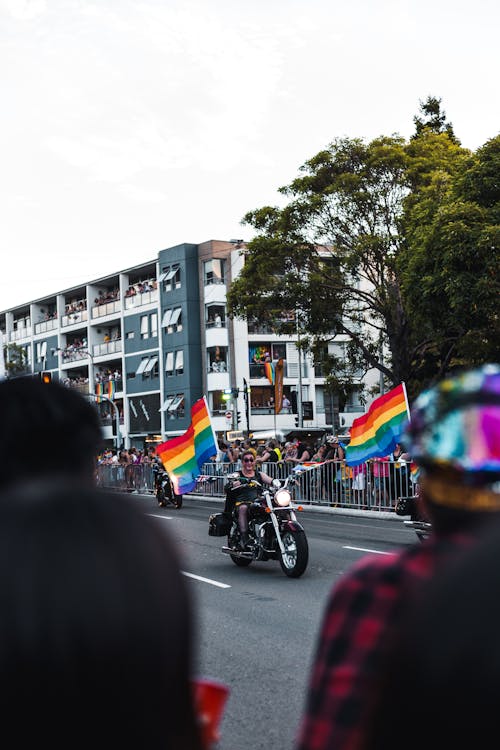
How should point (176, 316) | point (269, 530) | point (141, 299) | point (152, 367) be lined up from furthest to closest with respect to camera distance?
point (141, 299) → point (152, 367) → point (176, 316) → point (269, 530)

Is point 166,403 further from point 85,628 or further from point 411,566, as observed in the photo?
point 85,628

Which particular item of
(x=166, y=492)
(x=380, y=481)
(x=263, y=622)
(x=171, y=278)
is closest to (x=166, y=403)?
(x=171, y=278)

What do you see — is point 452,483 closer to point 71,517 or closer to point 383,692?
point 383,692

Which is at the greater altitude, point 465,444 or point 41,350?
point 41,350

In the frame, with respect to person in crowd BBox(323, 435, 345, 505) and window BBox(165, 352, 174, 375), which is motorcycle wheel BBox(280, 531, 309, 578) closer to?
person in crowd BBox(323, 435, 345, 505)

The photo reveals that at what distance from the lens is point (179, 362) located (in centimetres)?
6412

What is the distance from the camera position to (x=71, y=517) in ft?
5.50

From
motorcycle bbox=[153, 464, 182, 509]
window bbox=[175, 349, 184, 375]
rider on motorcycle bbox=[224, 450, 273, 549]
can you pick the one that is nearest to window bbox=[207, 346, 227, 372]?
window bbox=[175, 349, 184, 375]

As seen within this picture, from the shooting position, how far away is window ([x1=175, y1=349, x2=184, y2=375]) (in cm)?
6385

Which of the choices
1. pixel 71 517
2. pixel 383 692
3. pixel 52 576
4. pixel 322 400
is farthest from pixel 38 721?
pixel 322 400

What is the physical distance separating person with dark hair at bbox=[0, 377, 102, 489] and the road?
323 mm

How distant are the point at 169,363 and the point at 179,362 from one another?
52.9 inches

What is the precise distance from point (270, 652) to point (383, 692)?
21.1 ft

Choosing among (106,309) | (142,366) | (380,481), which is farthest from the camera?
(106,309)
